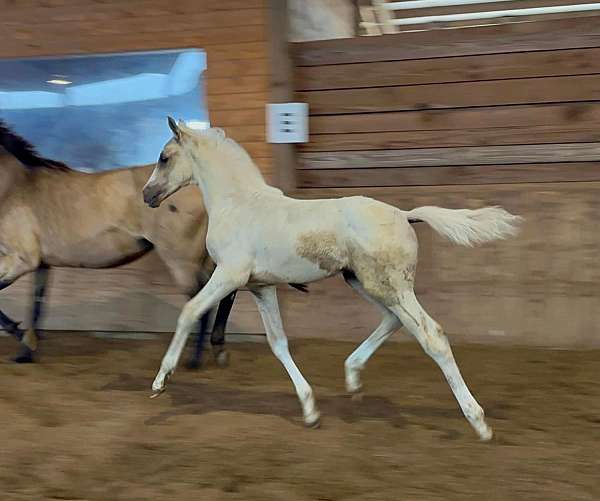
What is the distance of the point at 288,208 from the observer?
10.0ft

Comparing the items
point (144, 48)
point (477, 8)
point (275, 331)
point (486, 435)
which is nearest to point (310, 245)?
point (275, 331)

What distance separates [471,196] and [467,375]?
128 centimetres

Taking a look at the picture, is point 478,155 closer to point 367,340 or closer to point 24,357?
point 367,340

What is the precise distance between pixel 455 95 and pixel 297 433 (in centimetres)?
273

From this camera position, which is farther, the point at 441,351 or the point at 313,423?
the point at 313,423

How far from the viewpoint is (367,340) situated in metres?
3.28

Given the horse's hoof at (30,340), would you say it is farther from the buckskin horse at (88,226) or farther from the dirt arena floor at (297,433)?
the dirt arena floor at (297,433)

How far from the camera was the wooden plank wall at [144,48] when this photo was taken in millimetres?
4797

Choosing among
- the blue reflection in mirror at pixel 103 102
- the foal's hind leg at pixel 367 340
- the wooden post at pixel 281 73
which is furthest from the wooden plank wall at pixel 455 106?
the foal's hind leg at pixel 367 340

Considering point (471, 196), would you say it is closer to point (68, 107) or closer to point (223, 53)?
point (223, 53)

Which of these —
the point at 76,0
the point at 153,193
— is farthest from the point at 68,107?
the point at 153,193

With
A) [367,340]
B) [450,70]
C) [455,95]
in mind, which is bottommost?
[367,340]

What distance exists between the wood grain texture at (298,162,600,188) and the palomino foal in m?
1.64

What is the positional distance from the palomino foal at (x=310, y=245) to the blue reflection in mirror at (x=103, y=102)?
1746mm
